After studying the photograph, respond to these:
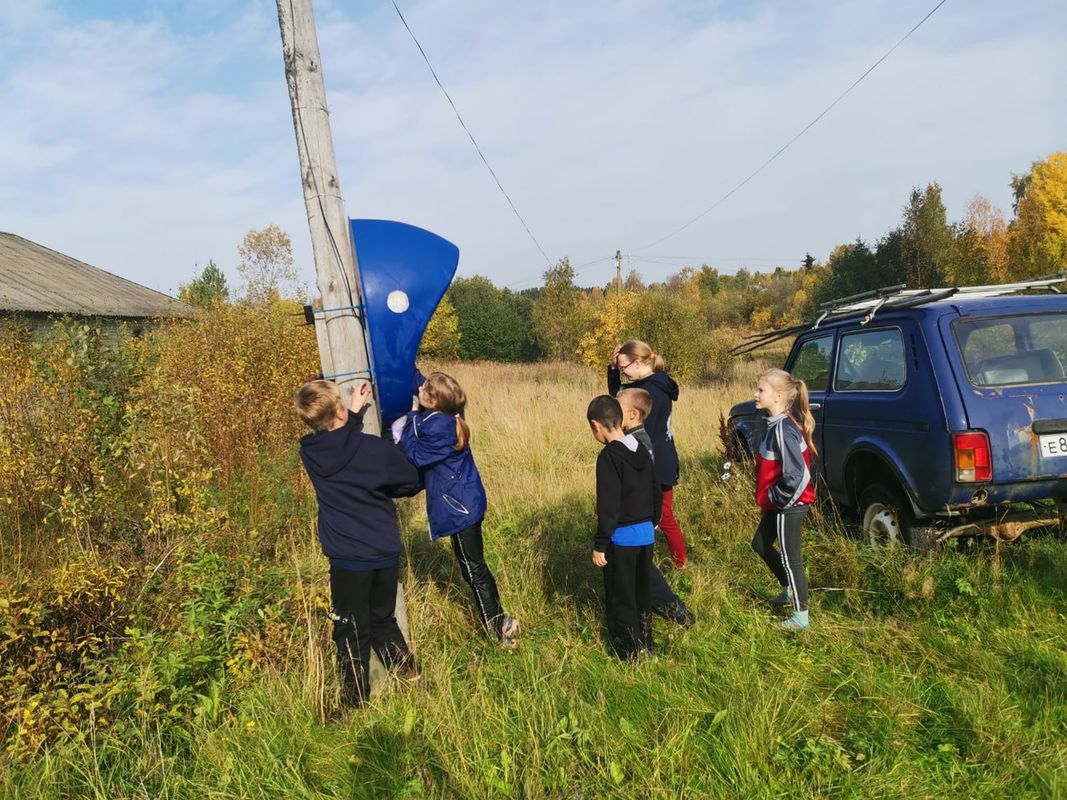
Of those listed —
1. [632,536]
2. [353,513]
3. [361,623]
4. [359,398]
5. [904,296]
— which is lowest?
[361,623]

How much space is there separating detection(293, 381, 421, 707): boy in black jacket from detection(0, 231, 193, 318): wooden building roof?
63.2 feet

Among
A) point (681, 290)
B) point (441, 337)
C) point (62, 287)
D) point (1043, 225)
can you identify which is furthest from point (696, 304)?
point (62, 287)

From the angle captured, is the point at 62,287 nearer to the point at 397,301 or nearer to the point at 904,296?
the point at 397,301

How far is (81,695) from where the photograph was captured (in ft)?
8.98

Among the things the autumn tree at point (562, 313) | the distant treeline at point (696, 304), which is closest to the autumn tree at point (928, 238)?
the distant treeline at point (696, 304)

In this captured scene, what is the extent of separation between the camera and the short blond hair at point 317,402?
2.86 metres

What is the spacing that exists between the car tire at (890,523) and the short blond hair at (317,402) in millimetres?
3399

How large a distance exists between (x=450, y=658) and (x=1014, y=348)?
380 centimetres

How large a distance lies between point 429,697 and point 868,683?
1.90m

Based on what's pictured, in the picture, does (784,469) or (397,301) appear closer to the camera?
(397,301)

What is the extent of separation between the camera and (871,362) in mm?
4488

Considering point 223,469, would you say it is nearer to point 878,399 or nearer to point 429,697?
point 429,697

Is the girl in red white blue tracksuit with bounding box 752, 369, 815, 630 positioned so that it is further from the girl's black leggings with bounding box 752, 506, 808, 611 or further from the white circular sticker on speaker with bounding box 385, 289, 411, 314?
the white circular sticker on speaker with bounding box 385, 289, 411, 314

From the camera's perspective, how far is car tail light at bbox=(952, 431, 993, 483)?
348 centimetres
